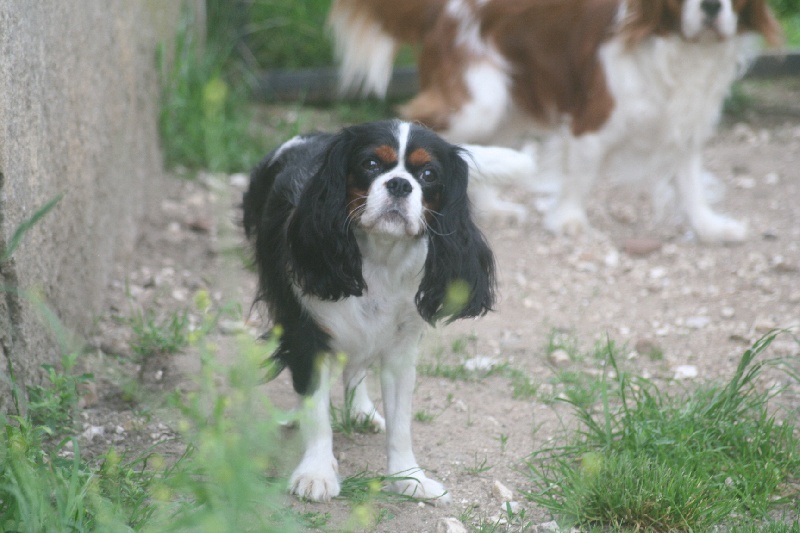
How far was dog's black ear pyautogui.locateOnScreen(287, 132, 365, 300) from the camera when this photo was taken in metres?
2.46

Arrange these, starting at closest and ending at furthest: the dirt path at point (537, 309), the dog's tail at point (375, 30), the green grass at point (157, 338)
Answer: the dirt path at point (537, 309) < the green grass at point (157, 338) < the dog's tail at point (375, 30)

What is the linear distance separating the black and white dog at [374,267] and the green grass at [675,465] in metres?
0.36

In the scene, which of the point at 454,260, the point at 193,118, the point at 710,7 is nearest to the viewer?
the point at 454,260

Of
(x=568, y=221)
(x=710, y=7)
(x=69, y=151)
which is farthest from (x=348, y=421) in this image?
(x=710, y=7)

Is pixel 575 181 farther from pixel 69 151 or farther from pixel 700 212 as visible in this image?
pixel 69 151

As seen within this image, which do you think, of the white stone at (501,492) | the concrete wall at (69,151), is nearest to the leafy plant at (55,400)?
the concrete wall at (69,151)

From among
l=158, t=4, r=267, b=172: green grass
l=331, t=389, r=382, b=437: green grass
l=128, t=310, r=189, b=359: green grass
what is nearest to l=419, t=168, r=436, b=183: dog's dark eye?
l=331, t=389, r=382, b=437: green grass

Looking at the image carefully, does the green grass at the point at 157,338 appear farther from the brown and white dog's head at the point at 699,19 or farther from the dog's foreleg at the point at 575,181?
the brown and white dog's head at the point at 699,19

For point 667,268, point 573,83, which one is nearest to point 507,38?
point 573,83

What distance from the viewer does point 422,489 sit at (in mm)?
2633

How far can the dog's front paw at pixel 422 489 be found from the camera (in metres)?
2.62

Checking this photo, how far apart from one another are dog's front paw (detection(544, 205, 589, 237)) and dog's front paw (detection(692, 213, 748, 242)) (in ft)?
1.81

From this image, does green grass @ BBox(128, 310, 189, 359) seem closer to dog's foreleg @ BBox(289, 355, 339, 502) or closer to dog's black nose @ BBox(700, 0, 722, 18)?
dog's foreleg @ BBox(289, 355, 339, 502)

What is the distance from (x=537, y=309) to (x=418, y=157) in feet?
6.22
